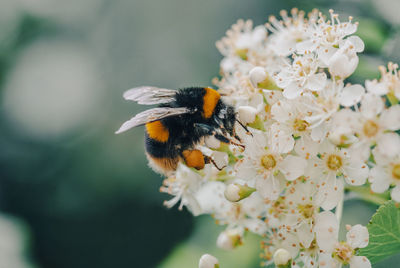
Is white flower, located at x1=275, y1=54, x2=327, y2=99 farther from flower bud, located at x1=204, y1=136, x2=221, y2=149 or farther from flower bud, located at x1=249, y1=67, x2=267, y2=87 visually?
flower bud, located at x1=204, y1=136, x2=221, y2=149

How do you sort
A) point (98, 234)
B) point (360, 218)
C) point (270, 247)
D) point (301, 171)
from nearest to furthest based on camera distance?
→ point (301, 171) → point (270, 247) → point (360, 218) → point (98, 234)

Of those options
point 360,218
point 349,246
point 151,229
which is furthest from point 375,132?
point 151,229

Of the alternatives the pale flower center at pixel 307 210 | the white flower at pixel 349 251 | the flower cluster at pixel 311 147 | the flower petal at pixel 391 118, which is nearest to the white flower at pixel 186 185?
the flower cluster at pixel 311 147

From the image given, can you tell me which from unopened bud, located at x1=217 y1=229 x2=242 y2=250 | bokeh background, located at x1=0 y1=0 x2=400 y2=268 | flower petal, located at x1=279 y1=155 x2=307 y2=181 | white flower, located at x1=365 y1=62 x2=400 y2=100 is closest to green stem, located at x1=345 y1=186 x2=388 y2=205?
flower petal, located at x1=279 y1=155 x2=307 y2=181

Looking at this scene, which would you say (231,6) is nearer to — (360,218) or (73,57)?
(73,57)

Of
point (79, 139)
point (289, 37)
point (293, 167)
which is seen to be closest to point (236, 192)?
point (293, 167)

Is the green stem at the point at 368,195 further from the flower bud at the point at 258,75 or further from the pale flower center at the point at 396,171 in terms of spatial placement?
the flower bud at the point at 258,75

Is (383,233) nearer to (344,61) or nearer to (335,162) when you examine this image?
(335,162)
